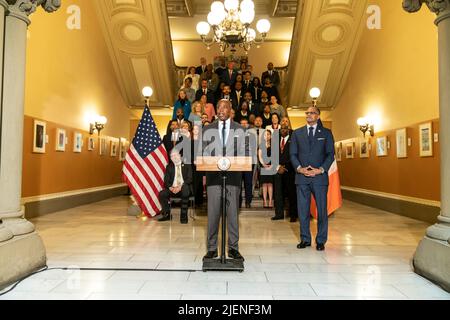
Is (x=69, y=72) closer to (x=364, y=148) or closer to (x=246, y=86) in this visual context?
(x=246, y=86)

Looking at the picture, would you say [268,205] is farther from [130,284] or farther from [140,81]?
[140,81]

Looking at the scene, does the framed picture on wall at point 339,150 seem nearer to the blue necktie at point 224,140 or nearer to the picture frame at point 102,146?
the picture frame at point 102,146

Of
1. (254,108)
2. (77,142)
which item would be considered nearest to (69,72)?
(77,142)

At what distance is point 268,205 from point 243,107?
11.0 feet

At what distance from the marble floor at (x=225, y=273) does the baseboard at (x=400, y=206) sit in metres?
0.27

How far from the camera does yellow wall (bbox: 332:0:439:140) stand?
292 inches

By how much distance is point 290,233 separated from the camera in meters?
6.20

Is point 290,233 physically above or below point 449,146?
below

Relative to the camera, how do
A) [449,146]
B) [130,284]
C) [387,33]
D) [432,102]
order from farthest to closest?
[387,33] → [432,102] → [449,146] → [130,284]

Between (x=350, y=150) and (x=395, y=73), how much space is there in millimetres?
3805

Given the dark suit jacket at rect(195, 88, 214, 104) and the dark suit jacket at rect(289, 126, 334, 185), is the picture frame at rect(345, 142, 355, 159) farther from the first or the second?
the dark suit jacket at rect(289, 126, 334, 185)

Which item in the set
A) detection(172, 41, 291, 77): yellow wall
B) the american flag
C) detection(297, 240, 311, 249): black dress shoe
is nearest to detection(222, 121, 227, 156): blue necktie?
detection(297, 240, 311, 249): black dress shoe

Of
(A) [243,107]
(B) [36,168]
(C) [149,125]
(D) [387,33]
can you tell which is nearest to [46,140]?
(B) [36,168]

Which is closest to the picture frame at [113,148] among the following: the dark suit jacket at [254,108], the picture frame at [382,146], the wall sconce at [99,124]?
the wall sconce at [99,124]
